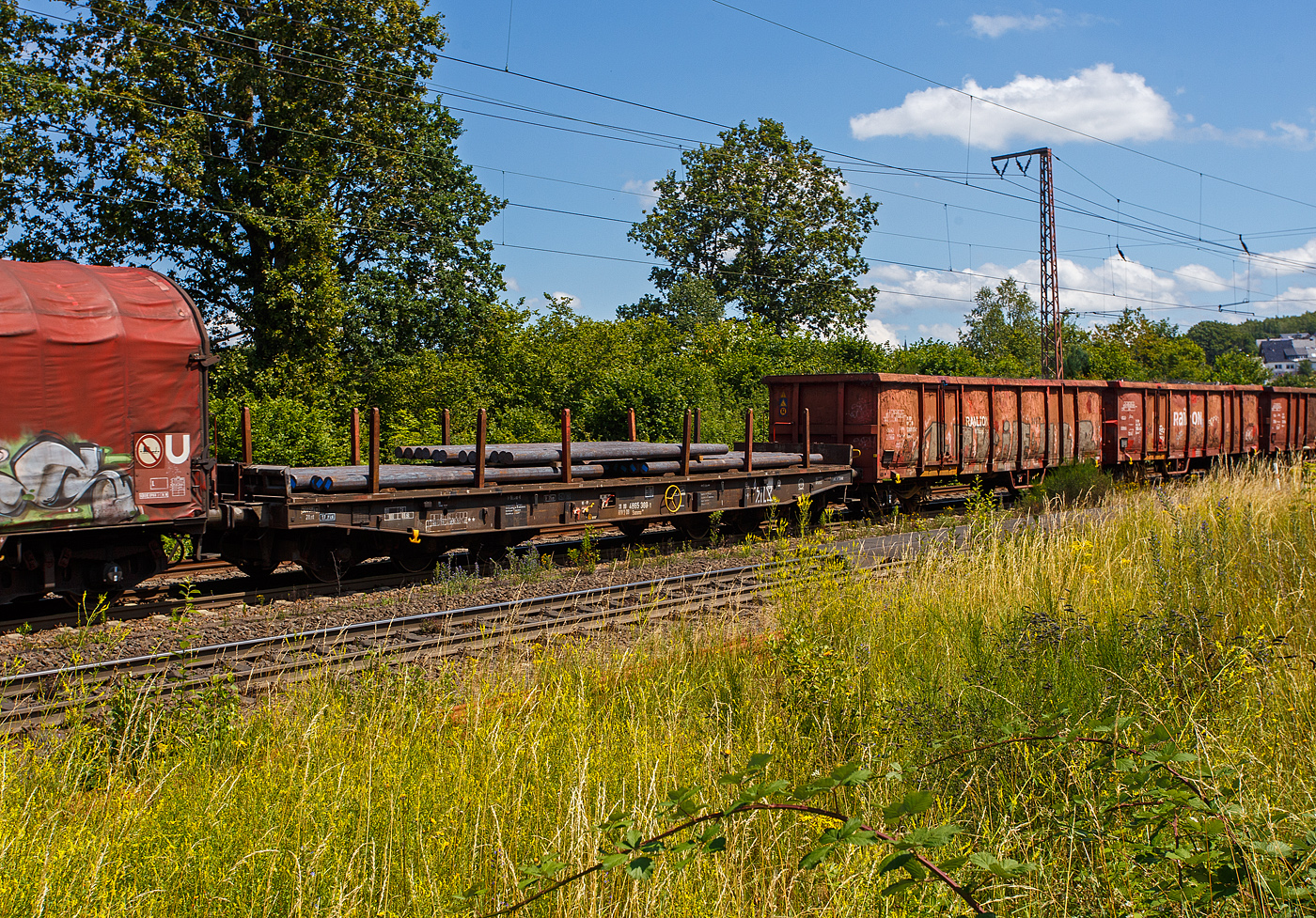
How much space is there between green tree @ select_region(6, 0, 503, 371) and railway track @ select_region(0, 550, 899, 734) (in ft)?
53.5

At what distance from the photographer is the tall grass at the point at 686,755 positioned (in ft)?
10.1

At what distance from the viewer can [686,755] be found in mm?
4352

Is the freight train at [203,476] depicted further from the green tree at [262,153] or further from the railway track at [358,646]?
the green tree at [262,153]

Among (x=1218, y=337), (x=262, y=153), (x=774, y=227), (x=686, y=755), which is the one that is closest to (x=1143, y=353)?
(x=774, y=227)

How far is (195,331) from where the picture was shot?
10492 millimetres

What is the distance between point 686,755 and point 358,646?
175 inches

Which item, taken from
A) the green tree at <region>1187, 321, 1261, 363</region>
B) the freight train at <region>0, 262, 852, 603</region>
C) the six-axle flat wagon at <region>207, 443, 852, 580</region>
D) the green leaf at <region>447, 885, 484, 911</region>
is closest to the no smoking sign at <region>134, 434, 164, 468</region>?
the freight train at <region>0, 262, 852, 603</region>

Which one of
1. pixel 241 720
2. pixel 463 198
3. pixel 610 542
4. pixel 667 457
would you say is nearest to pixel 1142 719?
pixel 241 720

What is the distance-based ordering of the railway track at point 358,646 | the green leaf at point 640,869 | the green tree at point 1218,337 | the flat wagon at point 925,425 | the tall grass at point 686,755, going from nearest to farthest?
the green leaf at point 640,869 → the tall grass at point 686,755 → the railway track at point 358,646 → the flat wagon at point 925,425 → the green tree at point 1218,337

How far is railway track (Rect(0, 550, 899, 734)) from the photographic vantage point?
20.0ft

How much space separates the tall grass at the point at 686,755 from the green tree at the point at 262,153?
19520 millimetres

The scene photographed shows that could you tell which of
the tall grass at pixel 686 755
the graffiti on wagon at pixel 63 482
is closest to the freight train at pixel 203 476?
the graffiti on wagon at pixel 63 482

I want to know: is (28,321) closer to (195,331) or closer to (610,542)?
(195,331)

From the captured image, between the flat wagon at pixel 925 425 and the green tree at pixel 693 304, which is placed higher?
the green tree at pixel 693 304
